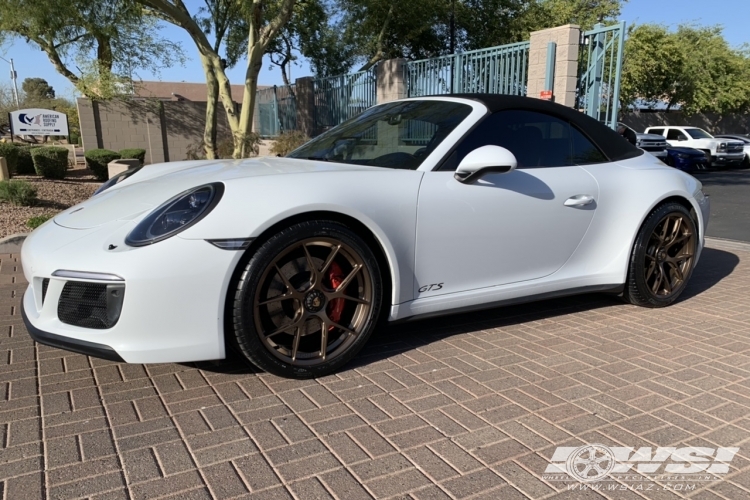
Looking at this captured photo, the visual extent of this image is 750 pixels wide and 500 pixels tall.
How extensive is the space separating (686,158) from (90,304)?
21.3 meters

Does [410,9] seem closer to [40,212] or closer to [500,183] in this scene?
[40,212]

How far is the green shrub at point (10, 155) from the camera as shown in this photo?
40.8 feet

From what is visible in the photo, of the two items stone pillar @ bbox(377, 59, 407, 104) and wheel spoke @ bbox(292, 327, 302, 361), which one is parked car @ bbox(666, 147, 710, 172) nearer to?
stone pillar @ bbox(377, 59, 407, 104)

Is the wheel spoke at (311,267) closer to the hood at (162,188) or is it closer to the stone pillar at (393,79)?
the hood at (162,188)

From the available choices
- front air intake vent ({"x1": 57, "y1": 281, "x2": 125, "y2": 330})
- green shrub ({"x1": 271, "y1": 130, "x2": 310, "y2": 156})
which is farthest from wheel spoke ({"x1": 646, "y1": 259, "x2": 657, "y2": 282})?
green shrub ({"x1": 271, "y1": 130, "x2": 310, "y2": 156})

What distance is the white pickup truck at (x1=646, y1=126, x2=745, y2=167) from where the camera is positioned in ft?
68.2

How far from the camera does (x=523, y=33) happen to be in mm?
22469

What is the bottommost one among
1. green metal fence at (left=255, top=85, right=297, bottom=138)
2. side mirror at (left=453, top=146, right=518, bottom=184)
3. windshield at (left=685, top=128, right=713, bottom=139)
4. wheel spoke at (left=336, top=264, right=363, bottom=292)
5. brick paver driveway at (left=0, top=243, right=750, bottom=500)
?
brick paver driveway at (left=0, top=243, right=750, bottom=500)

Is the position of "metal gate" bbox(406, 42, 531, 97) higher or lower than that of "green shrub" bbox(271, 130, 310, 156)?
higher

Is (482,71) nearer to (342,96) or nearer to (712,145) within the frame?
(342,96)

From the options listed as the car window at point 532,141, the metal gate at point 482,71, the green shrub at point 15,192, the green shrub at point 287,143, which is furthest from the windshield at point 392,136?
the green shrub at point 287,143

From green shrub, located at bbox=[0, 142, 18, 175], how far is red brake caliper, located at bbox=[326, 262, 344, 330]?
12.3 meters

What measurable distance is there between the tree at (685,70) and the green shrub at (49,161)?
25.4 meters

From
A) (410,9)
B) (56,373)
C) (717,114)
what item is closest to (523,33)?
(410,9)
